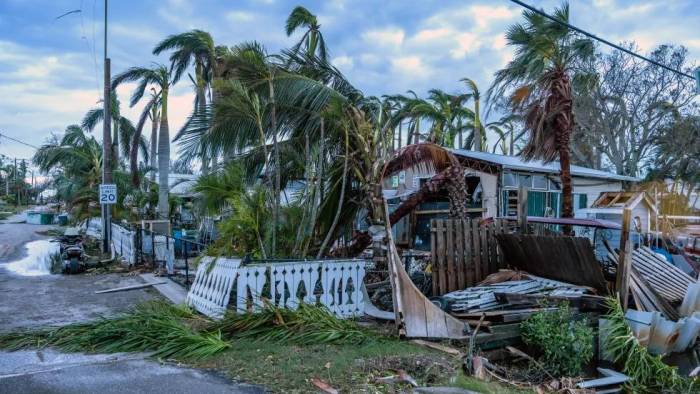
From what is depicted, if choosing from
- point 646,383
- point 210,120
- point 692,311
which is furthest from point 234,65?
point 692,311

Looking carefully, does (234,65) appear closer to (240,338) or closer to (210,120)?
(210,120)

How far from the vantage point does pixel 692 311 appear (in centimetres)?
752

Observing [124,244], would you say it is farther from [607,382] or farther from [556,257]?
[607,382]

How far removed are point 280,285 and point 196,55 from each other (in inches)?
613

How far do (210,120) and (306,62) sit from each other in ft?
6.80

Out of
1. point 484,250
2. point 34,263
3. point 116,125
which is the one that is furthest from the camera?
point 116,125

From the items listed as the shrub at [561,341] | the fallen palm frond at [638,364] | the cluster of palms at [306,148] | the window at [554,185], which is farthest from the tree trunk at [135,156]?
the fallen palm frond at [638,364]

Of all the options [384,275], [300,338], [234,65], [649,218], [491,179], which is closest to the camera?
[300,338]

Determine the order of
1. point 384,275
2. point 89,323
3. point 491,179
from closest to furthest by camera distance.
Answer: point 89,323, point 384,275, point 491,179

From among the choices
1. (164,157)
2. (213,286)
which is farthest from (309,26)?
(213,286)

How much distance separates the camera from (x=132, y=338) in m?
6.10

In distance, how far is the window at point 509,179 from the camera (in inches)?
614

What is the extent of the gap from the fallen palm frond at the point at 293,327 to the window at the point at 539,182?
11.6m

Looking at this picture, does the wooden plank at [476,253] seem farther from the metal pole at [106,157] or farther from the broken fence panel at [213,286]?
the metal pole at [106,157]
